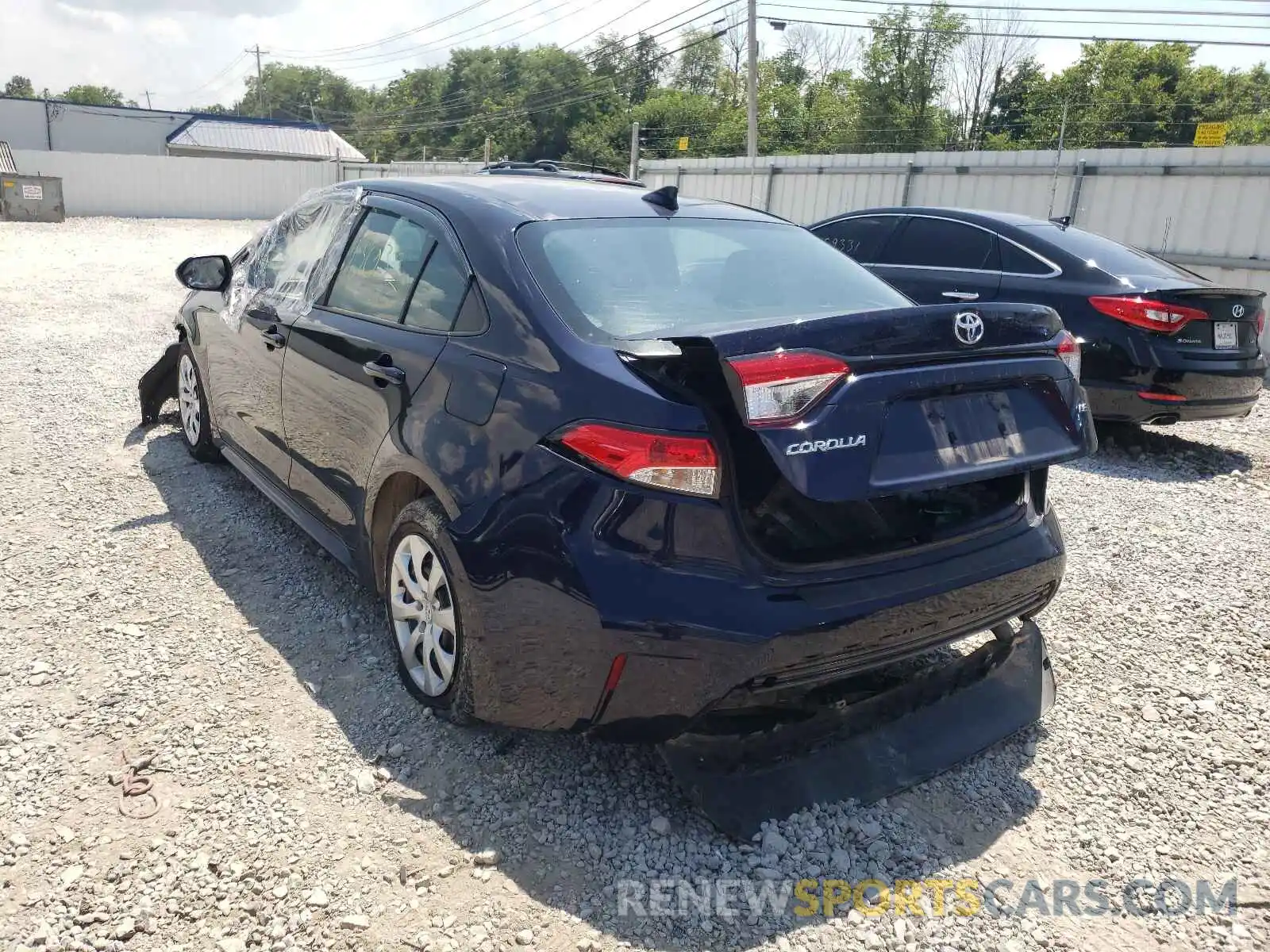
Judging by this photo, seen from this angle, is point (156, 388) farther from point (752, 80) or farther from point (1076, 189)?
point (752, 80)

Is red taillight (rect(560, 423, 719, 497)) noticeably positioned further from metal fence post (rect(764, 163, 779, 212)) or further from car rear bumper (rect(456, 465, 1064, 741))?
metal fence post (rect(764, 163, 779, 212))

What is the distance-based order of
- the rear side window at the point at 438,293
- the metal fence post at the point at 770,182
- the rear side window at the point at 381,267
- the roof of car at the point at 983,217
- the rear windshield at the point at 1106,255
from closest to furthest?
the rear side window at the point at 438,293
the rear side window at the point at 381,267
the rear windshield at the point at 1106,255
the roof of car at the point at 983,217
the metal fence post at the point at 770,182

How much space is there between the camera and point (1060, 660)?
11.7ft

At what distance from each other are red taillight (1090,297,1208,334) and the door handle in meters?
5.07

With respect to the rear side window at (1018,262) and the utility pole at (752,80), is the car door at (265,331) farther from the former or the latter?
the utility pole at (752,80)

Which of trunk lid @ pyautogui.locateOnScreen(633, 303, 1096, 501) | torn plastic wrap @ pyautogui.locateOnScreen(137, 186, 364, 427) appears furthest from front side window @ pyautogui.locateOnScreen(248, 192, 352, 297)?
trunk lid @ pyautogui.locateOnScreen(633, 303, 1096, 501)

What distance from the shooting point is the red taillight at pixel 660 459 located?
7.50 ft

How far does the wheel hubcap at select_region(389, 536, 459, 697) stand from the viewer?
2.79 metres

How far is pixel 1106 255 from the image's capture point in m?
6.61

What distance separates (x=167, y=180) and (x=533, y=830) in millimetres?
30885

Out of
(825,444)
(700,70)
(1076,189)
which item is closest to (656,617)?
(825,444)

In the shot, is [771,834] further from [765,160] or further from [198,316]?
[765,160]

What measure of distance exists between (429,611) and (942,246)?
5770 mm

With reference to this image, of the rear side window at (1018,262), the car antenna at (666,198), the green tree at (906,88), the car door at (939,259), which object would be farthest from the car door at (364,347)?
the green tree at (906,88)
